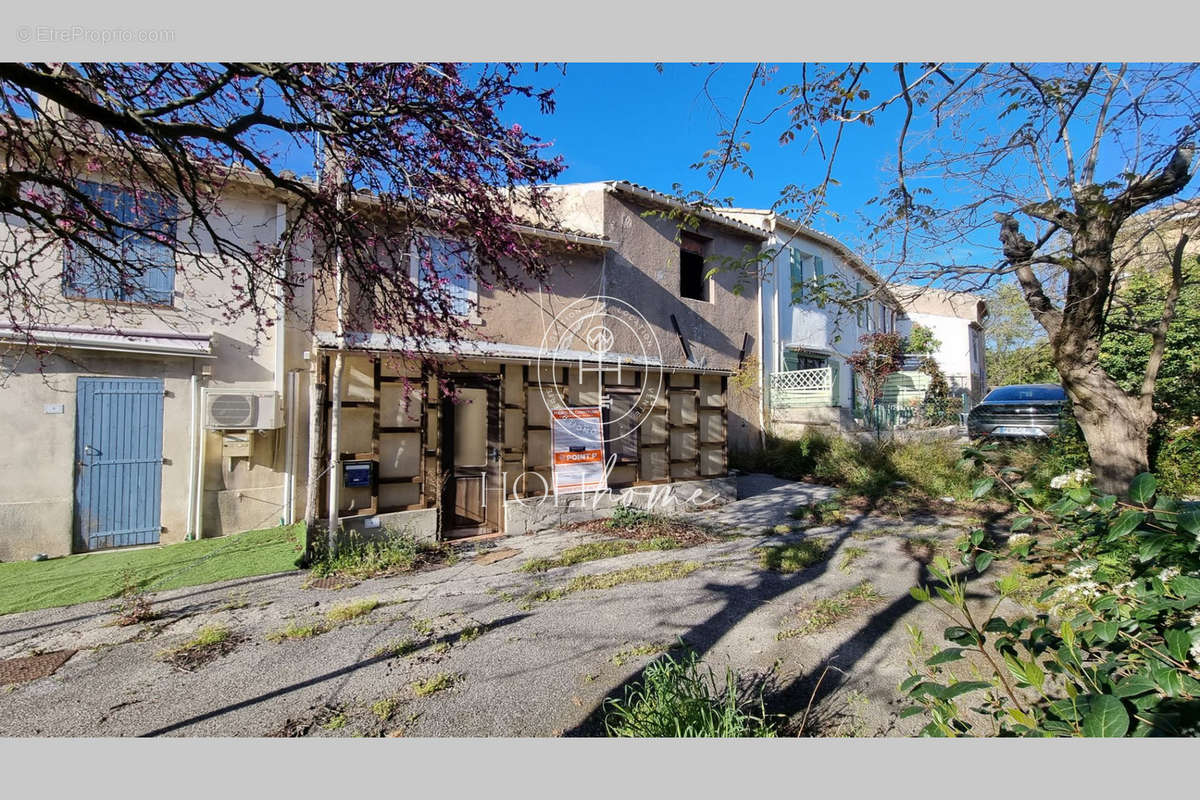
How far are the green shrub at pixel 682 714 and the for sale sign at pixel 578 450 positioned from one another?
486 cm

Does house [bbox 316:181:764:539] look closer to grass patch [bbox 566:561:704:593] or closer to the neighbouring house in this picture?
grass patch [bbox 566:561:704:593]

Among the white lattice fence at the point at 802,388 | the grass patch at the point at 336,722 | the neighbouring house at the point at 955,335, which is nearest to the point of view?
the grass patch at the point at 336,722

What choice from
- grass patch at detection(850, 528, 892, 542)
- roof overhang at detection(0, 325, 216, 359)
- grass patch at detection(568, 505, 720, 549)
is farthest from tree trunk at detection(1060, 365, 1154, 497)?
roof overhang at detection(0, 325, 216, 359)

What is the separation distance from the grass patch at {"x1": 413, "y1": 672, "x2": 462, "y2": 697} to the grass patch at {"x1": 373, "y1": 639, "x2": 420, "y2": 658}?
1.57 ft

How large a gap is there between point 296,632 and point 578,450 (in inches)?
176

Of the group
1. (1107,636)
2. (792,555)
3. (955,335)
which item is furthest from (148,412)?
(955,335)

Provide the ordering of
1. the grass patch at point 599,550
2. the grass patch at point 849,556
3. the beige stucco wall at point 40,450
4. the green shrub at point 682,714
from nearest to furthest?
the green shrub at point 682,714, the grass patch at point 849,556, the grass patch at point 599,550, the beige stucco wall at point 40,450

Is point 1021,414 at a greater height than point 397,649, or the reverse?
point 1021,414

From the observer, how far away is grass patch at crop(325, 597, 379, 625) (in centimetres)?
426

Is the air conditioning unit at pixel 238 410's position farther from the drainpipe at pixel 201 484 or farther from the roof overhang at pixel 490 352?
the roof overhang at pixel 490 352

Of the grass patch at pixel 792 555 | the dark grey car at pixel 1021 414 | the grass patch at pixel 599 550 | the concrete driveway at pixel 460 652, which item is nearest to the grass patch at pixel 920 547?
the concrete driveway at pixel 460 652

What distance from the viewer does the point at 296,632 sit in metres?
3.96

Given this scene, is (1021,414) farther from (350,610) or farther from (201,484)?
(201,484)

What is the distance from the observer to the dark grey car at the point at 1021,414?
8641 millimetres
